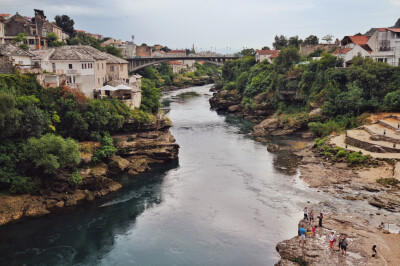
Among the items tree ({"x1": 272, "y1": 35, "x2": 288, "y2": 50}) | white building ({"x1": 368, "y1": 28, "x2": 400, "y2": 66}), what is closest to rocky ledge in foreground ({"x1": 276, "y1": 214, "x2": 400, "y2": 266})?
white building ({"x1": 368, "y1": 28, "x2": 400, "y2": 66})

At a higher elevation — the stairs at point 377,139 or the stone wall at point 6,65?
the stone wall at point 6,65

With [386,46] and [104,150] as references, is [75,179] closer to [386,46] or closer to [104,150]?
[104,150]

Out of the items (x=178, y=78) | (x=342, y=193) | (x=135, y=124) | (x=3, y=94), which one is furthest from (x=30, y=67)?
(x=178, y=78)

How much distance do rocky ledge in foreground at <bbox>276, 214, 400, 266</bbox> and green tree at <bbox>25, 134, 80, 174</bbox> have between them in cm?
1973

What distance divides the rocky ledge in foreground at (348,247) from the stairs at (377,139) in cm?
1517

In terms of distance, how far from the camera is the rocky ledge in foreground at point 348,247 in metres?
23.6

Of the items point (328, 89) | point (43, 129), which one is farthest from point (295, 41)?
point (43, 129)

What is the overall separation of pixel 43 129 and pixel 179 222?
16055 mm

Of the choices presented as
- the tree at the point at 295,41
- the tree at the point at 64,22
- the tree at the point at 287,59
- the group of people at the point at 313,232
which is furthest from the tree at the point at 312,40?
the group of people at the point at 313,232

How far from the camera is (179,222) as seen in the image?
99.2 feet

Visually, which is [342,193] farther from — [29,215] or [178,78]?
[178,78]

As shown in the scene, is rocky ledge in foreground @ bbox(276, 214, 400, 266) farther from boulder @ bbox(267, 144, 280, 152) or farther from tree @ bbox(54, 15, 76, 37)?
tree @ bbox(54, 15, 76, 37)

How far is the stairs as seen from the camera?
40.5 metres

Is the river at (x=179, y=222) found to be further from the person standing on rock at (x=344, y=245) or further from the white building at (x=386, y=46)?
the white building at (x=386, y=46)
